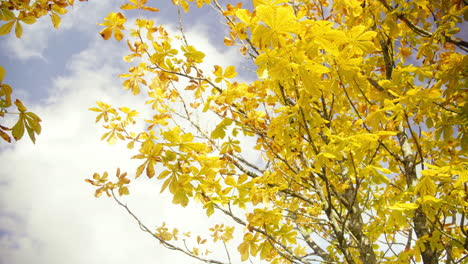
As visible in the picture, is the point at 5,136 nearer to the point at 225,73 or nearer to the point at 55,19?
the point at 55,19

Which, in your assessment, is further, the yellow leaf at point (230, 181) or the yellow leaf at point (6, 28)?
the yellow leaf at point (230, 181)

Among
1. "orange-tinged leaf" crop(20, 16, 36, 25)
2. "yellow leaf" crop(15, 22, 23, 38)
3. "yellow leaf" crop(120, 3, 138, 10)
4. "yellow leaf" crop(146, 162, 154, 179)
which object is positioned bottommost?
"yellow leaf" crop(146, 162, 154, 179)

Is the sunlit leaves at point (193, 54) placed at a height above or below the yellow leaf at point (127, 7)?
below

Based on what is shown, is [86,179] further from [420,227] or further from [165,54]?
[420,227]

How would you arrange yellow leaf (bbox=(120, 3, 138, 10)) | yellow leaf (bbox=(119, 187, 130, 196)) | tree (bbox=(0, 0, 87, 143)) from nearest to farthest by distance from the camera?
1. tree (bbox=(0, 0, 87, 143))
2. yellow leaf (bbox=(120, 3, 138, 10))
3. yellow leaf (bbox=(119, 187, 130, 196))

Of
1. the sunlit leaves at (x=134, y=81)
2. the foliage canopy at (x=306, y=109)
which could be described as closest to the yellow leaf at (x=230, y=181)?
the foliage canopy at (x=306, y=109)

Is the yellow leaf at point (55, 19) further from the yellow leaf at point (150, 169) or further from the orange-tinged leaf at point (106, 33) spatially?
the yellow leaf at point (150, 169)

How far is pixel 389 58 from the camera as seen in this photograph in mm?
2566

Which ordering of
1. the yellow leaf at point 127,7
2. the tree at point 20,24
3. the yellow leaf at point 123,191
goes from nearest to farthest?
1. the tree at point 20,24
2. the yellow leaf at point 127,7
3. the yellow leaf at point 123,191

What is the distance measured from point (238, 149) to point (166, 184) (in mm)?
831

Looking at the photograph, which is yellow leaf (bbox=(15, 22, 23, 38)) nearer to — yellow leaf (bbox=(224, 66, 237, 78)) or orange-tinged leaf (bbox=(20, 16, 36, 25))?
orange-tinged leaf (bbox=(20, 16, 36, 25))

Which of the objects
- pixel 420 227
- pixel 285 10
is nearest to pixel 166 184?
pixel 285 10

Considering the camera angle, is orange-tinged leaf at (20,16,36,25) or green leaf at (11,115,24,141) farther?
orange-tinged leaf at (20,16,36,25)

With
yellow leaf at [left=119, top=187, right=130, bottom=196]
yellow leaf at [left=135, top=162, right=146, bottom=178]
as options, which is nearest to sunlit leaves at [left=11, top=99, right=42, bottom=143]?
yellow leaf at [left=135, top=162, right=146, bottom=178]
